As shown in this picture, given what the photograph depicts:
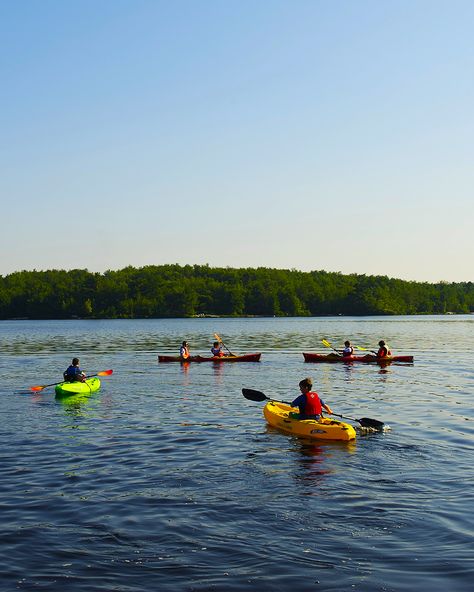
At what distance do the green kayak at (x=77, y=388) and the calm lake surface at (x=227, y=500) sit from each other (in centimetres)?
157

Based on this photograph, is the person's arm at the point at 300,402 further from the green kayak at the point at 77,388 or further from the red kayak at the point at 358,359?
the red kayak at the point at 358,359

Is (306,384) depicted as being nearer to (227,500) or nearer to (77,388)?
(227,500)

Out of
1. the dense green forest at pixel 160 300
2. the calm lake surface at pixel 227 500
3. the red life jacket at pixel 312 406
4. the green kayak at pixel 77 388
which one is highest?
the dense green forest at pixel 160 300

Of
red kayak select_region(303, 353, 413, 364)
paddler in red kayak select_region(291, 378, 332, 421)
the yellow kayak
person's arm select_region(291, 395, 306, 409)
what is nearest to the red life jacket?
paddler in red kayak select_region(291, 378, 332, 421)

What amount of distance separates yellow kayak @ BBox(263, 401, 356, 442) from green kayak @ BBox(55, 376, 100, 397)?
9.90 m

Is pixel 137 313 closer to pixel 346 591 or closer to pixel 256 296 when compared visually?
pixel 256 296

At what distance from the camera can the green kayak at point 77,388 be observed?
2534 cm

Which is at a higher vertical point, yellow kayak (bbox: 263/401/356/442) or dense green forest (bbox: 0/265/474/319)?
dense green forest (bbox: 0/265/474/319)

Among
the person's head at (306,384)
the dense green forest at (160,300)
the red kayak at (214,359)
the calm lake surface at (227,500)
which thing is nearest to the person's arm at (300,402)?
the person's head at (306,384)

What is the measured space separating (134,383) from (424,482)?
19615 millimetres

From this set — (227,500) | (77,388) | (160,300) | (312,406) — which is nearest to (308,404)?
(312,406)

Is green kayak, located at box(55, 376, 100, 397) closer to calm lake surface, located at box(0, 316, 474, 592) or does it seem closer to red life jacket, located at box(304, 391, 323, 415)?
calm lake surface, located at box(0, 316, 474, 592)

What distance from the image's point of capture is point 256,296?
644ft

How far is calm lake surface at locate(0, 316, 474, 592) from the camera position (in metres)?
8.77
